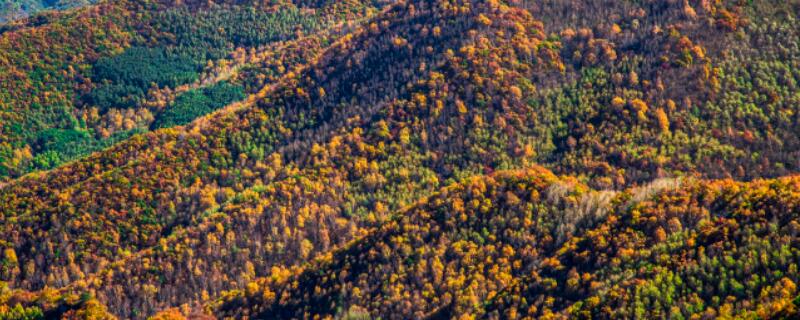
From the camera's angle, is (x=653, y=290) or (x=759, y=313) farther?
(x=653, y=290)

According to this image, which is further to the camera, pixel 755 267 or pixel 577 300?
pixel 577 300

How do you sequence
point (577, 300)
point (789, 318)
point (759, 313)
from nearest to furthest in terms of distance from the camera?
point (789, 318), point (759, 313), point (577, 300)

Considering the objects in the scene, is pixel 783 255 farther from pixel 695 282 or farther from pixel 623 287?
pixel 623 287

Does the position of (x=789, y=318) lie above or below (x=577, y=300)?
above

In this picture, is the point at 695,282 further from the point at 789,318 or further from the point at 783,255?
the point at 789,318

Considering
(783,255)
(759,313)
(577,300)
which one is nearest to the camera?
(759,313)

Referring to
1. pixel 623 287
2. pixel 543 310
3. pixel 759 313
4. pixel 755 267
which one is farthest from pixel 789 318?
pixel 543 310

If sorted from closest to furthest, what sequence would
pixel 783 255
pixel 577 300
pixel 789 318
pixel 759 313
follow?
1. pixel 789 318
2. pixel 759 313
3. pixel 783 255
4. pixel 577 300

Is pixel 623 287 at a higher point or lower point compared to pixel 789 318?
lower

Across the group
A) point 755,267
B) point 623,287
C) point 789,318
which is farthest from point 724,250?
point 789,318
